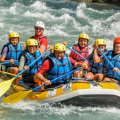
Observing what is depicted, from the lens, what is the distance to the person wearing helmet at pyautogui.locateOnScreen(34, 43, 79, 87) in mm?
7086

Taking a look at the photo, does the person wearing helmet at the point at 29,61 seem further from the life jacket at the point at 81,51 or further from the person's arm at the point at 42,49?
the life jacket at the point at 81,51

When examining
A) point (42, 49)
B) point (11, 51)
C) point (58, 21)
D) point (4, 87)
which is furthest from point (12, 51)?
point (58, 21)

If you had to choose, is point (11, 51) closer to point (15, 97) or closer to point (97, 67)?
point (15, 97)

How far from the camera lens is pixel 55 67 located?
722 centimetres

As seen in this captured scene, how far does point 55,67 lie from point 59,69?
107mm

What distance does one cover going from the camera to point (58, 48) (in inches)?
278

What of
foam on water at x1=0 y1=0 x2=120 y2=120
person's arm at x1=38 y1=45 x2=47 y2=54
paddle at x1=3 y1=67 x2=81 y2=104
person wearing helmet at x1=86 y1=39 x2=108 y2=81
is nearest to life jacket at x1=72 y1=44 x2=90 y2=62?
person wearing helmet at x1=86 y1=39 x2=108 y2=81

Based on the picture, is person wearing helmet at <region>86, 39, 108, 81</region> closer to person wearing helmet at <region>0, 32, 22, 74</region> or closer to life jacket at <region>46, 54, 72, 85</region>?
life jacket at <region>46, 54, 72, 85</region>

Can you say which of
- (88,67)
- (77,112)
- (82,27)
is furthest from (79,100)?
(82,27)

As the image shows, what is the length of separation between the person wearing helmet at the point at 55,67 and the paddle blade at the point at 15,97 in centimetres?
41

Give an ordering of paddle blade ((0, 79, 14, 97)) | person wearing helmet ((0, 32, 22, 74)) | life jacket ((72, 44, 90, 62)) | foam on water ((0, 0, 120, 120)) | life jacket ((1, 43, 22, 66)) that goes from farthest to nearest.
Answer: foam on water ((0, 0, 120, 120))
life jacket ((1, 43, 22, 66))
person wearing helmet ((0, 32, 22, 74))
life jacket ((72, 44, 90, 62))
paddle blade ((0, 79, 14, 97))

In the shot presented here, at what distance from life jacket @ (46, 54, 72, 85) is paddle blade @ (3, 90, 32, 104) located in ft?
1.88

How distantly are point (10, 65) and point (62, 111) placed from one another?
2238mm

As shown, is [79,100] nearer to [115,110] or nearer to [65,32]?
[115,110]
